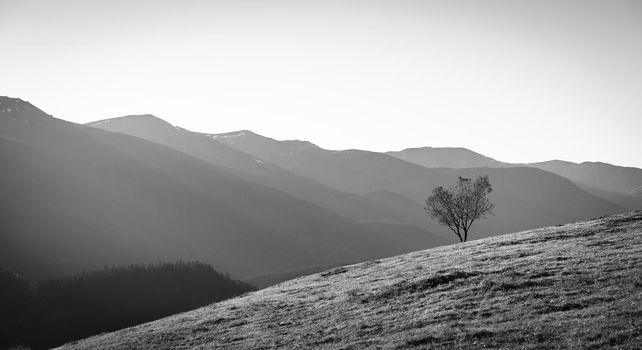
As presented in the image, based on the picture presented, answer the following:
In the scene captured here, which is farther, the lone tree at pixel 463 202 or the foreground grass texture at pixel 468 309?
the lone tree at pixel 463 202

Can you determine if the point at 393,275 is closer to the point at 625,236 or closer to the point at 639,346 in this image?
the point at 625,236

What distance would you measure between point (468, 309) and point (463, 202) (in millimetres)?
55979

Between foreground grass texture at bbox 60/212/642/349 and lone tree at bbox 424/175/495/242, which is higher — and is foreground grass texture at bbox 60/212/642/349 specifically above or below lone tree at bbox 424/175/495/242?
below

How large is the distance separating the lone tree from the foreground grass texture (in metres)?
30.4

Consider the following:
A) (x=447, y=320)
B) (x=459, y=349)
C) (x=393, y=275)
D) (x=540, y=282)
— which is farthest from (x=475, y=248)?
(x=459, y=349)

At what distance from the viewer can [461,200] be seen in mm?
79312

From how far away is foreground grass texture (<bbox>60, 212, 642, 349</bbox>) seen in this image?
20266 millimetres

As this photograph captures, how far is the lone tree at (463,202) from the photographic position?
7850cm

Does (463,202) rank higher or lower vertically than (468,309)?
higher

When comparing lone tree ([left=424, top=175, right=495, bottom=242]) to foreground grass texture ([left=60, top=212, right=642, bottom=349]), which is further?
lone tree ([left=424, top=175, right=495, bottom=242])

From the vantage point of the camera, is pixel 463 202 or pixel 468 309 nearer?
pixel 468 309

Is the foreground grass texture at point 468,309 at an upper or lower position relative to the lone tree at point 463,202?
lower

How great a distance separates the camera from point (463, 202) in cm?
7925

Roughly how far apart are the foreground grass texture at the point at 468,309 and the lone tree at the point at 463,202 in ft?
99.7
